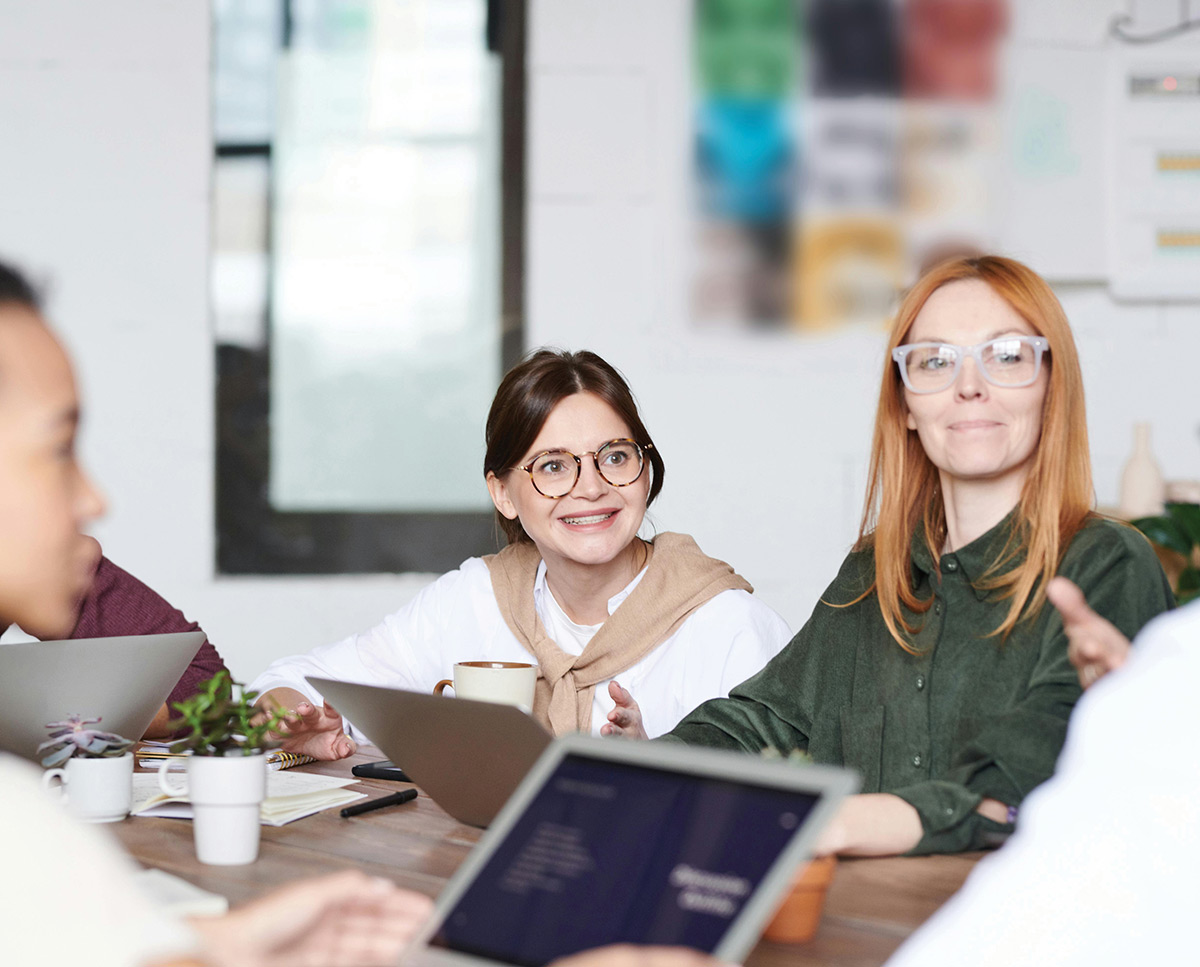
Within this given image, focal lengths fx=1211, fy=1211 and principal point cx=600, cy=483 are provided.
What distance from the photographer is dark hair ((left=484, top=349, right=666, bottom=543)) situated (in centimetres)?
223

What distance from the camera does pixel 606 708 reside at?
7.20 feet

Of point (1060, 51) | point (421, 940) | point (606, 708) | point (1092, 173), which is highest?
point (1060, 51)

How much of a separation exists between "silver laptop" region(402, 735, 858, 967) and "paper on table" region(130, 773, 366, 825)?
23.1 inches

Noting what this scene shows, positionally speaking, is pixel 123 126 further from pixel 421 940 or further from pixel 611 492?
pixel 421 940

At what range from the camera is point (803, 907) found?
1022 millimetres

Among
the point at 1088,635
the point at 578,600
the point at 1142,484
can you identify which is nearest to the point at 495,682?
the point at 578,600

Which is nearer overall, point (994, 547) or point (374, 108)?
point (994, 547)

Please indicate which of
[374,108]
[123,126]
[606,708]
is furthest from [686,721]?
[123,126]

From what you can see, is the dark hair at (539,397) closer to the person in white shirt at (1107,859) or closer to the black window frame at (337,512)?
the black window frame at (337,512)

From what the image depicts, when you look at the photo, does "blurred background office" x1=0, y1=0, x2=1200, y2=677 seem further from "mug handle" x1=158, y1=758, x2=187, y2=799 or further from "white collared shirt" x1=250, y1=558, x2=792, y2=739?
"mug handle" x1=158, y1=758, x2=187, y2=799

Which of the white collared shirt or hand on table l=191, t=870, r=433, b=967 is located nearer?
hand on table l=191, t=870, r=433, b=967

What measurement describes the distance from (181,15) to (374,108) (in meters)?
0.58

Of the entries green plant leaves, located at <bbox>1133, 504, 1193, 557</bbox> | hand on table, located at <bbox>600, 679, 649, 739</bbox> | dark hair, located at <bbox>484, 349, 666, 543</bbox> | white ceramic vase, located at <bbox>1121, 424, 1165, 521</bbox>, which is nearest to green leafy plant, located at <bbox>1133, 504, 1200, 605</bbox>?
green plant leaves, located at <bbox>1133, 504, 1193, 557</bbox>

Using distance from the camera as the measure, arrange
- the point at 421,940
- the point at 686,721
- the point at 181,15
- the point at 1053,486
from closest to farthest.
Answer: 1. the point at 421,940
2. the point at 1053,486
3. the point at 686,721
4. the point at 181,15
